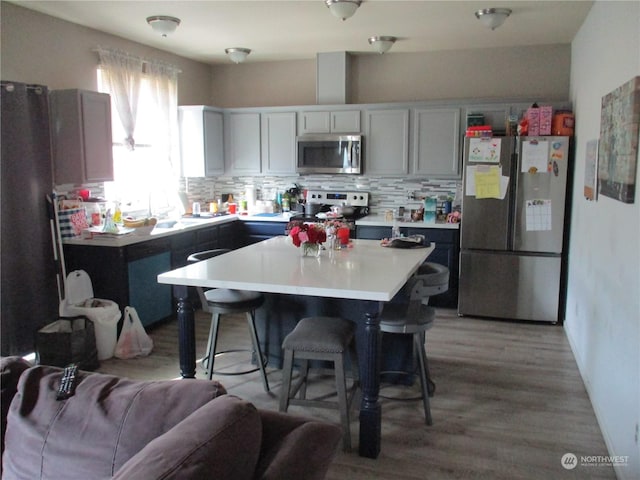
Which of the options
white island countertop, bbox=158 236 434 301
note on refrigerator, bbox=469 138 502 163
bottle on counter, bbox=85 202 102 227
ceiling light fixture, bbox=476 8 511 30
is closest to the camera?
white island countertop, bbox=158 236 434 301

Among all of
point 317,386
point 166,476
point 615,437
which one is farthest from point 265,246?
point 166,476

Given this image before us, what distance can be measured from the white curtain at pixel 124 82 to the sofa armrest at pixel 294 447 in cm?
401

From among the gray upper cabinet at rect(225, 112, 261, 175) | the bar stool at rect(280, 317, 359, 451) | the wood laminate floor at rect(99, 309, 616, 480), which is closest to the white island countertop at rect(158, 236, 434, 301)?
the bar stool at rect(280, 317, 359, 451)

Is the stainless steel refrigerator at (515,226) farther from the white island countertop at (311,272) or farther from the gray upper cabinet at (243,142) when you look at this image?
the gray upper cabinet at (243,142)

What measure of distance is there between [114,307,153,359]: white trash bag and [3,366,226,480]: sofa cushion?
2.54 meters

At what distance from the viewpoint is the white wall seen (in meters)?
2.34

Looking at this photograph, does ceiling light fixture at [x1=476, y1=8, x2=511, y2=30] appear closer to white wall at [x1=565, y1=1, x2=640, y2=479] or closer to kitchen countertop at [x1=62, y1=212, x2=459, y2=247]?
white wall at [x1=565, y1=1, x2=640, y2=479]

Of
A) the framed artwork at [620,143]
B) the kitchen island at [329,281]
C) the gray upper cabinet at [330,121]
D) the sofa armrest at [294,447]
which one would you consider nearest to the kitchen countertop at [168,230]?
the gray upper cabinet at [330,121]

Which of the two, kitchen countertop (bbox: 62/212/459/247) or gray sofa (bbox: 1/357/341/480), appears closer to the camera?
gray sofa (bbox: 1/357/341/480)

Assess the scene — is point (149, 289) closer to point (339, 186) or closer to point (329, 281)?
point (329, 281)

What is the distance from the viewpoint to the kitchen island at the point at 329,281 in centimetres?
254

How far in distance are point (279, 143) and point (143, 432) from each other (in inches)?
190

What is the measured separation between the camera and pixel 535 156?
184 inches

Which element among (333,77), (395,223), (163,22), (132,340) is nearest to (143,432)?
(132,340)
